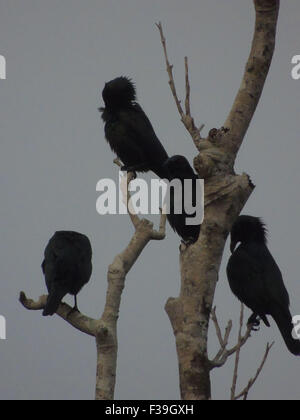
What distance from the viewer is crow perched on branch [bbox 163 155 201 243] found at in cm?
862

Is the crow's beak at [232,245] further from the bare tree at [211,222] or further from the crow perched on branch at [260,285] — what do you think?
the bare tree at [211,222]

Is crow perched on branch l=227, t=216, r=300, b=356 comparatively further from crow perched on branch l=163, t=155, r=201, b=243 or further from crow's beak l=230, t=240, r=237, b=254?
crow perched on branch l=163, t=155, r=201, b=243

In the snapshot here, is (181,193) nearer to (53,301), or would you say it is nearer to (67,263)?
(67,263)

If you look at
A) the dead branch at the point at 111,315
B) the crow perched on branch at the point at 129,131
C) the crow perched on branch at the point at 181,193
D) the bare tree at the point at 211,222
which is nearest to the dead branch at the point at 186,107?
the bare tree at the point at 211,222

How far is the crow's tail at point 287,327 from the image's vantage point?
8.14 meters

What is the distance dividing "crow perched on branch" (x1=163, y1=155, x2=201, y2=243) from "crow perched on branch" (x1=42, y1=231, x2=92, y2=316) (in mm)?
1082

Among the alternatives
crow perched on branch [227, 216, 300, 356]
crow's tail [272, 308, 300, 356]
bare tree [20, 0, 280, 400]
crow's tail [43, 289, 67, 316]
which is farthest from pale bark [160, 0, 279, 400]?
crow perched on branch [227, 216, 300, 356]

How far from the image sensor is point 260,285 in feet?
28.3

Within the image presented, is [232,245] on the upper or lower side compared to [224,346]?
upper

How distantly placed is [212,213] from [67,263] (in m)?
3.43

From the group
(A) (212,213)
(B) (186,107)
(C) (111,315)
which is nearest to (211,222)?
(A) (212,213)

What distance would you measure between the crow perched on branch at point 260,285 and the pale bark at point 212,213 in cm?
343
